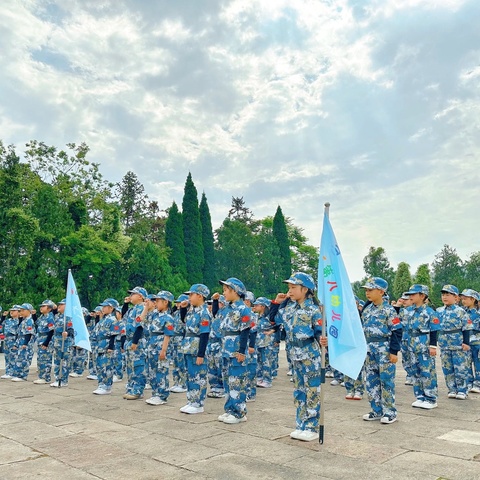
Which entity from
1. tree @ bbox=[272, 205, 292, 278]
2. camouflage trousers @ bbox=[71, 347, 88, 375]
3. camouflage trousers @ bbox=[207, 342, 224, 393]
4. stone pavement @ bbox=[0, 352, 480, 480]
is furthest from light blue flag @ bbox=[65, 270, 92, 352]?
tree @ bbox=[272, 205, 292, 278]

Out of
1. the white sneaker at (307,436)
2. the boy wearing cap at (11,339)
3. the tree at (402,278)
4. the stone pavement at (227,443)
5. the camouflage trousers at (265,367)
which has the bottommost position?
the stone pavement at (227,443)

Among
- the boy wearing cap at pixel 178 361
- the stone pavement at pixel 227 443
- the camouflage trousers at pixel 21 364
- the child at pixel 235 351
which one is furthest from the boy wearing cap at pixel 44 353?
the child at pixel 235 351

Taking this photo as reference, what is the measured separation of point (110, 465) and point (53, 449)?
114cm

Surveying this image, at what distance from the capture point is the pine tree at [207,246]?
1742 inches

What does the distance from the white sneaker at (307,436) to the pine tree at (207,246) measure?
1483 inches

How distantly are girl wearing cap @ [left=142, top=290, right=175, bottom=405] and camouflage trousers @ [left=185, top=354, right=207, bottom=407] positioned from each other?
90 centimetres

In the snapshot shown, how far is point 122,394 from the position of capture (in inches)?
389

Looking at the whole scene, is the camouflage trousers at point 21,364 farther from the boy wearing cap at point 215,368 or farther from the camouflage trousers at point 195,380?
the camouflage trousers at point 195,380

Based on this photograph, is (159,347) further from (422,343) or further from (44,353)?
(44,353)

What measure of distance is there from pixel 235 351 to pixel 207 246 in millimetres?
38646

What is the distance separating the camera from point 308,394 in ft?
19.7

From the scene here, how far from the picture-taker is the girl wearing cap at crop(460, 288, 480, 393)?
9547 millimetres

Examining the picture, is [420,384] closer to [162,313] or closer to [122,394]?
[162,313]

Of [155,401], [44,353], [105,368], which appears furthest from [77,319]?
[155,401]
